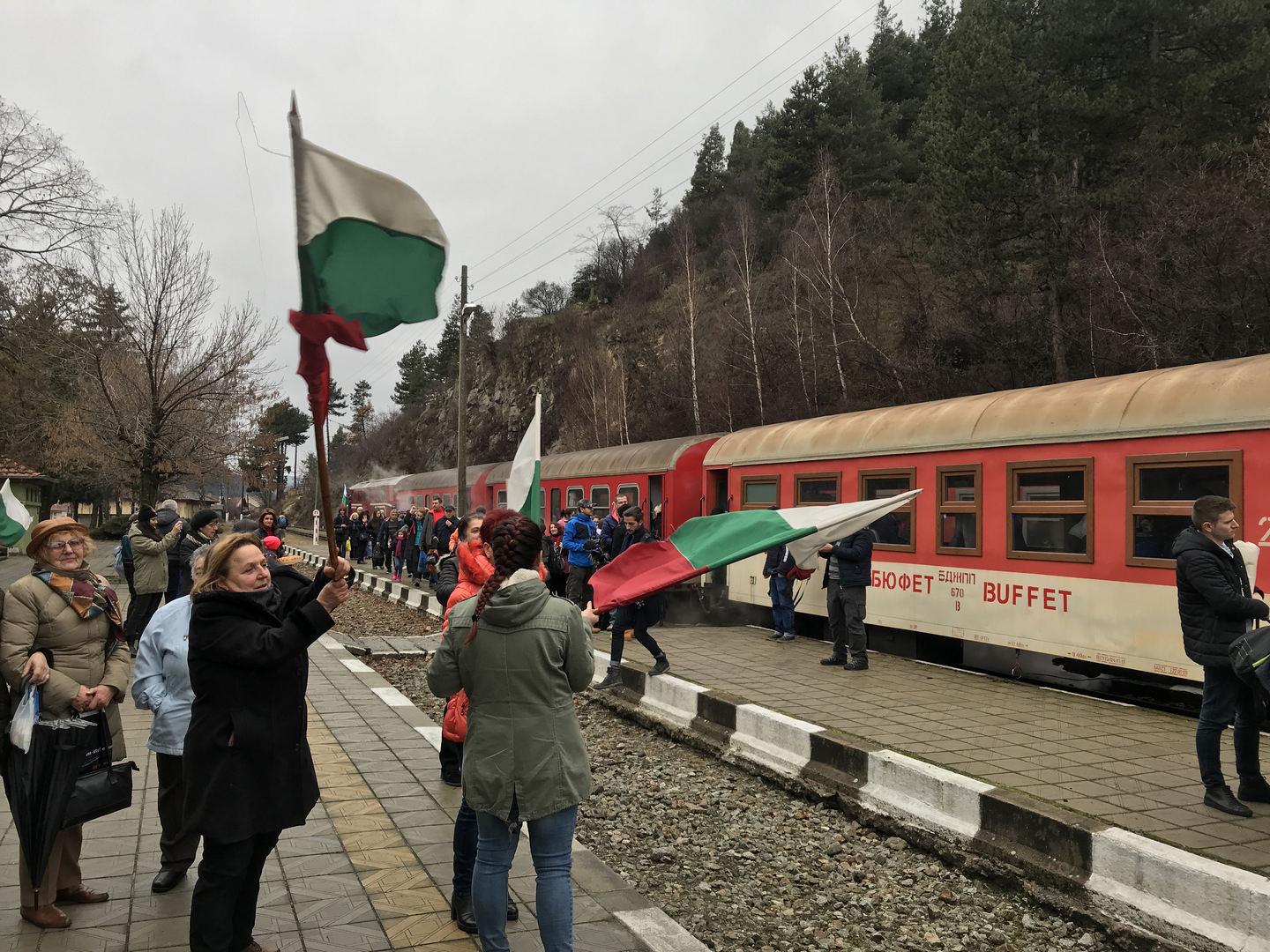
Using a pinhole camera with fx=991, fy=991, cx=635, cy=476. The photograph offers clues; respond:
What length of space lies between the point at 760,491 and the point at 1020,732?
23.4 ft

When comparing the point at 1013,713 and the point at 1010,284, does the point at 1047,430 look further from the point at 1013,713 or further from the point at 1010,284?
the point at 1010,284

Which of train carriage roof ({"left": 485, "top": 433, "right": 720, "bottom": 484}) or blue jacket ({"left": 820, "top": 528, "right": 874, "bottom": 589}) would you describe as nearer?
blue jacket ({"left": 820, "top": 528, "right": 874, "bottom": 589})

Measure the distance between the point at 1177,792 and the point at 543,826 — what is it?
165 inches

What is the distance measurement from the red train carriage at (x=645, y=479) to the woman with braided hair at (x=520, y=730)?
42.5 ft

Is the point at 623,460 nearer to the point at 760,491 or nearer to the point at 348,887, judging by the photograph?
the point at 760,491

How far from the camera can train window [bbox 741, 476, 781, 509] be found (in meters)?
13.8

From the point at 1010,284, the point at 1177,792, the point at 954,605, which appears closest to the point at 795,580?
the point at 954,605

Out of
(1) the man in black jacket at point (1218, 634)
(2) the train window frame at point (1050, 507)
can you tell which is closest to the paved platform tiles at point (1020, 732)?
(1) the man in black jacket at point (1218, 634)

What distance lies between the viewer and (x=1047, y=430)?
9492mm

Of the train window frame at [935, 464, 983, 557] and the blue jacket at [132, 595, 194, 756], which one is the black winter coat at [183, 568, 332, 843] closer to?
the blue jacket at [132, 595, 194, 756]

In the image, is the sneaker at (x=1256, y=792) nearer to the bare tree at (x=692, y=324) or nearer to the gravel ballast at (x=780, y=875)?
the gravel ballast at (x=780, y=875)

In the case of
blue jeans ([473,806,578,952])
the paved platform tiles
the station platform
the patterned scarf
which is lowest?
the station platform

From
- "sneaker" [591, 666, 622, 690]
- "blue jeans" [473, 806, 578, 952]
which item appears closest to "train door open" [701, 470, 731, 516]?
"sneaker" [591, 666, 622, 690]

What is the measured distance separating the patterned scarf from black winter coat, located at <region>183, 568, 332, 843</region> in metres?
1.13
